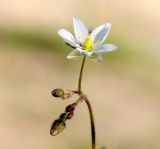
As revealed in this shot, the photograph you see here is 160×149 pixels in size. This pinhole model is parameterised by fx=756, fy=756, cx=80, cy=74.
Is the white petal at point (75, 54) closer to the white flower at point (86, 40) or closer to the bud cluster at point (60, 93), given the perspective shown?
the white flower at point (86, 40)

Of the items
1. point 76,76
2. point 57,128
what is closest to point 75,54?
point 57,128

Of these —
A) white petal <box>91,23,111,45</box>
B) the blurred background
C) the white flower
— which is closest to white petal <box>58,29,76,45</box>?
the white flower

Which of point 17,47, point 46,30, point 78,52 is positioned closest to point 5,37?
point 17,47

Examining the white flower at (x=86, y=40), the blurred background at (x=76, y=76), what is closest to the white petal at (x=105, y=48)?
the white flower at (x=86, y=40)

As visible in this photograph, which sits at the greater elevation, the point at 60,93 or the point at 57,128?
the point at 60,93

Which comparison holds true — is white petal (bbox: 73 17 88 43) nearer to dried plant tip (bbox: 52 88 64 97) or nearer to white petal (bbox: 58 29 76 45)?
white petal (bbox: 58 29 76 45)

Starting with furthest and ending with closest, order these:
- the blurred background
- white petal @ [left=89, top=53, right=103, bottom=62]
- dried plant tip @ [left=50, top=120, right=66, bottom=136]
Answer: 1. the blurred background
2. white petal @ [left=89, top=53, right=103, bottom=62]
3. dried plant tip @ [left=50, top=120, right=66, bottom=136]

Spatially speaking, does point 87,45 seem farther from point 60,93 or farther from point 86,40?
point 60,93

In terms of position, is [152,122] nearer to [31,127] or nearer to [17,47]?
[31,127]
